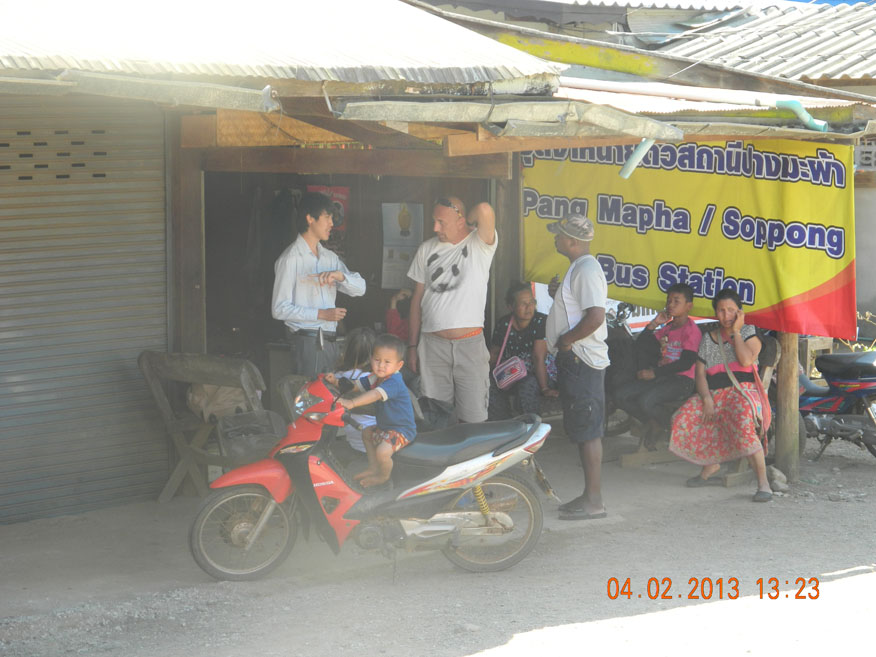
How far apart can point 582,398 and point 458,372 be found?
84 centimetres

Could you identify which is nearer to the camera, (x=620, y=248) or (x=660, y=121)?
(x=660, y=121)

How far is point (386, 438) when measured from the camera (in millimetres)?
5809

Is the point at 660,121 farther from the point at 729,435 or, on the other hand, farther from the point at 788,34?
the point at 788,34

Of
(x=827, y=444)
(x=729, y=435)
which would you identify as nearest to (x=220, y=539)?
(x=729, y=435)

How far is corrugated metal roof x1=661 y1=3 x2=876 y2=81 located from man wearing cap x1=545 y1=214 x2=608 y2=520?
4301 millimetres

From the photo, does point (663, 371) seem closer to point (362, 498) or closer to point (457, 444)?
point (457, 444)

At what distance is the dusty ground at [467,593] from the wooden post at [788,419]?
65 cm

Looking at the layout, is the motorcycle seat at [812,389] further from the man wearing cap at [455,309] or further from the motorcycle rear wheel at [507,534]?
the motorcycle rear wheel at [507,534]

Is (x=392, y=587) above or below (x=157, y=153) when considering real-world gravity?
below

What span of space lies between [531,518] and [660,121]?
7.21 ft

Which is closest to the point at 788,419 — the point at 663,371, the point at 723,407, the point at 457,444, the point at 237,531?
the point at 723,407

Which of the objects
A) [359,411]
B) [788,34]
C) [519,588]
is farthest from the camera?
[788,34]

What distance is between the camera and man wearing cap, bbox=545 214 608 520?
22.2ft

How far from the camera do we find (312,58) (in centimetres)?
493
